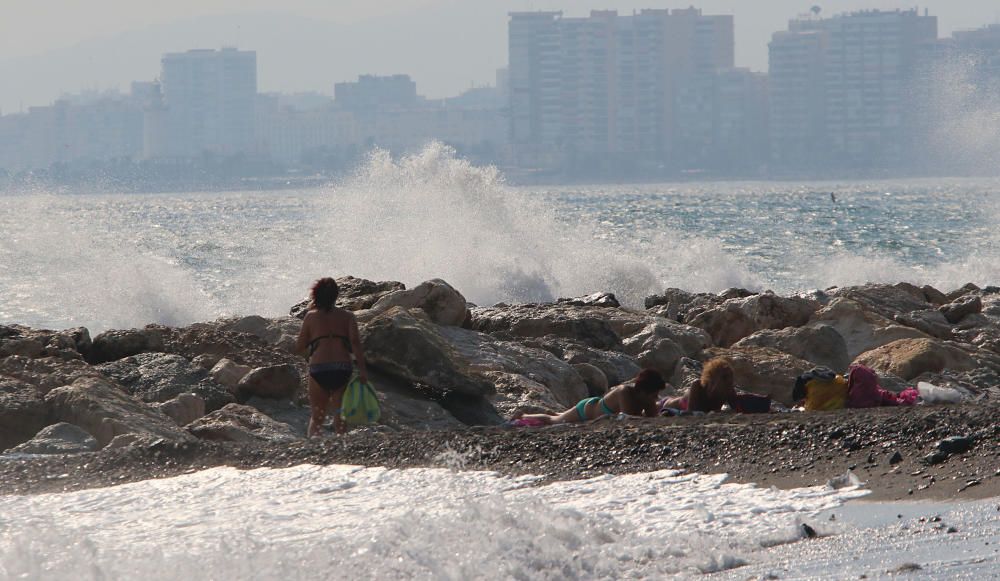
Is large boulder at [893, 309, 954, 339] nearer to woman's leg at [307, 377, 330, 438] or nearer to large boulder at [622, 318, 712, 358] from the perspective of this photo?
large boulder at [622, 318, 712, 358]

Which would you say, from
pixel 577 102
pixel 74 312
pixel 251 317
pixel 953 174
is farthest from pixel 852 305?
pixel 577 102

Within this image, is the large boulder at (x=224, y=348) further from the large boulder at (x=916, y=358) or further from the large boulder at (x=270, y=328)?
the large boulder at (x=916, y=358)

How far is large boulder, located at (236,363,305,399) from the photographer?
8.02m

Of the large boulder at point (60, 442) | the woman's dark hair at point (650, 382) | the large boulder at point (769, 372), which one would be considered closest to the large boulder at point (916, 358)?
the large boulder at point (769, 372)

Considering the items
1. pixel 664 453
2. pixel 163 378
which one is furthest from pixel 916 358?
pixel 163 378

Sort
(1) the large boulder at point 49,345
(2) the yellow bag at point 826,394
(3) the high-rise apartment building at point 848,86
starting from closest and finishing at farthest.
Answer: (2) the yellow bag at point 826,394, (1) the large boulder at point 49,345, (3) the high-rise apartment building at point 848,86

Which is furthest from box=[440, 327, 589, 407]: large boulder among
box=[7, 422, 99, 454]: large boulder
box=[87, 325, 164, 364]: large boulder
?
box=[7, 422, 99, 454]: large boulder

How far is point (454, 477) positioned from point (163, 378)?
3349mm

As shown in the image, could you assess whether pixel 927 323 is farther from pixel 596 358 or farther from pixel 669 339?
pixel 596 358

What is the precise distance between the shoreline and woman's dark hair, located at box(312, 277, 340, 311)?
0.93 m

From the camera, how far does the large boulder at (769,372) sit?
8984mm

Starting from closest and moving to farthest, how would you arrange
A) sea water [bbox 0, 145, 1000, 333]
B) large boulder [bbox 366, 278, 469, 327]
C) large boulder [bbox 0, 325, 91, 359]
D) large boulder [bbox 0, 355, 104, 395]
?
large boulder [bbox 0, 355, 104, 395] → large boulder [bbox 0, 325, 91, 359] → large boulder [bbox 366, 278, 469, 327] → sea water [bbox 0, 145, 1000, 333]

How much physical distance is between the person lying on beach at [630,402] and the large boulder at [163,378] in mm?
2101

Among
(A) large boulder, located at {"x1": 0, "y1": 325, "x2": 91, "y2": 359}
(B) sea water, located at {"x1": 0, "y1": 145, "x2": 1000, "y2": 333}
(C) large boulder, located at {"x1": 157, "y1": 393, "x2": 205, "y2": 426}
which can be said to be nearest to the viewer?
(C) large boulder, located at {"x1": 157, "y1": 393, "x2": 205, "y2": 426}
